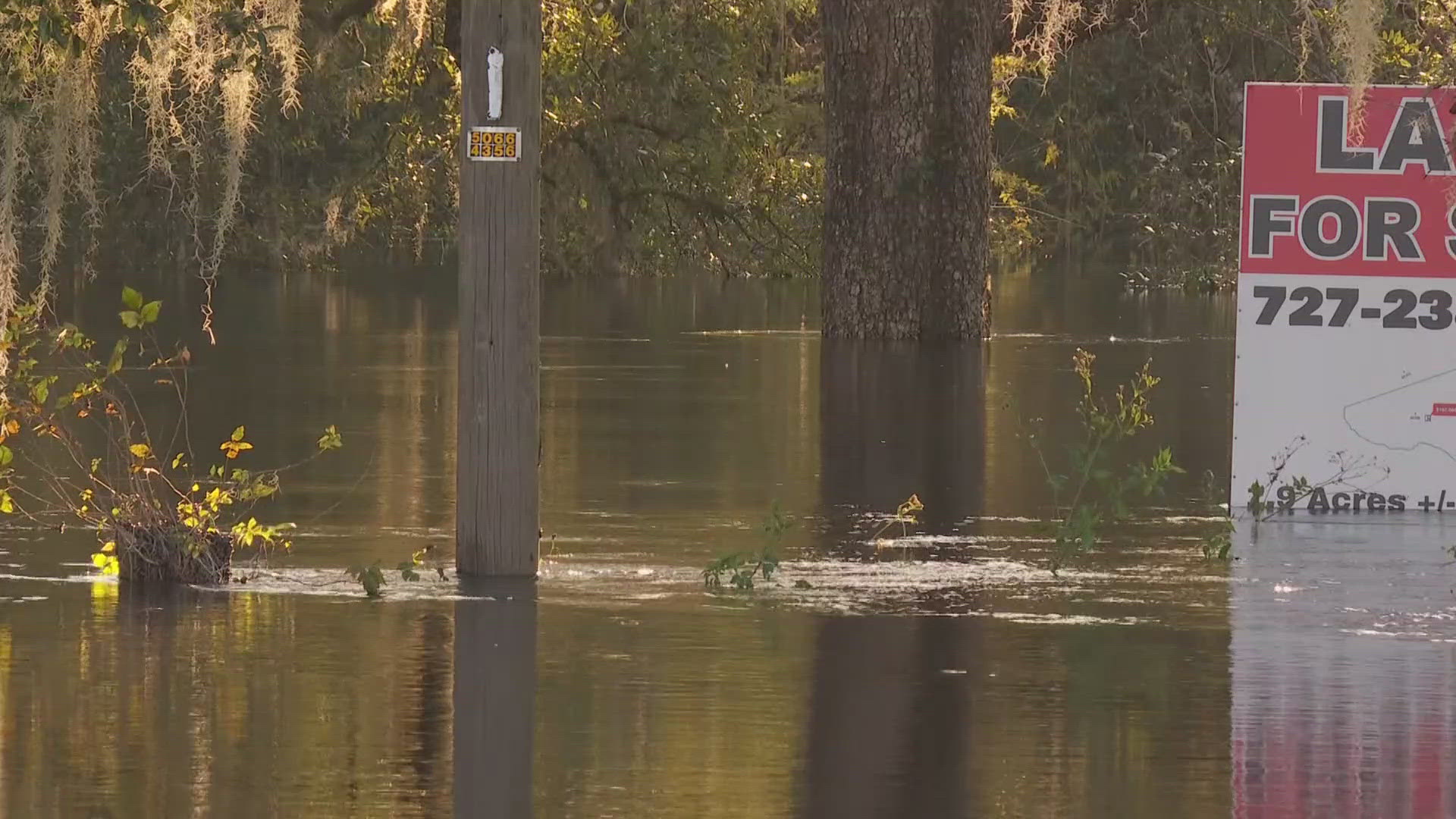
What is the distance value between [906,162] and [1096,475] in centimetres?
1618

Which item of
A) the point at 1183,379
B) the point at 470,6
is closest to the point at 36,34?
the point at 470,6

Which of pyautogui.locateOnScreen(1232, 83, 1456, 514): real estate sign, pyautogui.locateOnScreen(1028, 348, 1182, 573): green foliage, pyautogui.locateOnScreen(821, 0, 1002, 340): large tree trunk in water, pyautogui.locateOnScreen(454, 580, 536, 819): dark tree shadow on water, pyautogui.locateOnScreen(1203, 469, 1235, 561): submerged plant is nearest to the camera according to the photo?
pyautogui.locateOnScreen(454, 580, 536, 819): dark tree shadow on water

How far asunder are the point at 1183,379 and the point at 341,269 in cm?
3133

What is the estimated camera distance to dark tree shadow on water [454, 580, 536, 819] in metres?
8.01

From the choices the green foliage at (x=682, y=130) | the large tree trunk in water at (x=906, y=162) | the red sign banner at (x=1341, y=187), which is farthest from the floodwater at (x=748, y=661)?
the green foliage at (x=682, y=130)

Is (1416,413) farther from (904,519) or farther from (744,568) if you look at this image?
(744,568)

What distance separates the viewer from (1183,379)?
25.0m

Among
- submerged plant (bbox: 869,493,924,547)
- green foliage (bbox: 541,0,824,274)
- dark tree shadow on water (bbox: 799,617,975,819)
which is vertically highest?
green foliage (bbox: 541,0,824,274)

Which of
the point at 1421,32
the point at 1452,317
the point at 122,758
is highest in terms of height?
the point at 1421,32

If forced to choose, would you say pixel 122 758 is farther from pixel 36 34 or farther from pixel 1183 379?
pixel 1183 379

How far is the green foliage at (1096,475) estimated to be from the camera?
12961mm

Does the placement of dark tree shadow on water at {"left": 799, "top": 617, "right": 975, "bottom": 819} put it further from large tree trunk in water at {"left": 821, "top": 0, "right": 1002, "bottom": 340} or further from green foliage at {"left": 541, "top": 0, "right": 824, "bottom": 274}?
green foliage at {"left": 541, "top": 0, "right": 824, "bottom": 274}

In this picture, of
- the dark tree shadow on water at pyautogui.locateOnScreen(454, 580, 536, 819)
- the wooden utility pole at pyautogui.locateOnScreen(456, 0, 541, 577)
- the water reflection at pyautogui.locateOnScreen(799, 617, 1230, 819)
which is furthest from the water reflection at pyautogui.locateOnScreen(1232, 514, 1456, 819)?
the wooden utility pole at pyautogui.locateOnScreen(456, 0, 541, 577)

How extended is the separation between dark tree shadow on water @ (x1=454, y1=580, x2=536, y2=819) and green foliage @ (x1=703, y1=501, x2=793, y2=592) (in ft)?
2.28
